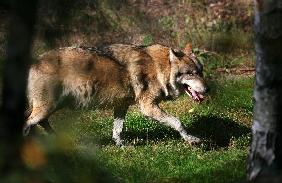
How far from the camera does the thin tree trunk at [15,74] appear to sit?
1990 millimetres

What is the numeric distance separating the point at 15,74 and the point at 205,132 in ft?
28.2

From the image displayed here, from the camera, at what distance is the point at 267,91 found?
18.1 ft

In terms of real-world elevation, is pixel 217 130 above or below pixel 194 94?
below

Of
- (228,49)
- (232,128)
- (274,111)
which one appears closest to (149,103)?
(232,128)

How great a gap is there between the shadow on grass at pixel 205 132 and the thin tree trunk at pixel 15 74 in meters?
7.60

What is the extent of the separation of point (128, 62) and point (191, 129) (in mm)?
1553

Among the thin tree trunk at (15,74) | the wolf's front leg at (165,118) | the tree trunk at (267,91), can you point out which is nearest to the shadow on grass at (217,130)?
the wolf's front leg at (165,118)

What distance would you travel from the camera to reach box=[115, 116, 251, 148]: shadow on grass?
9.93m

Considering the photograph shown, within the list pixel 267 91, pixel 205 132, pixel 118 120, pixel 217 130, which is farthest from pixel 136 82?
pixel 267 91

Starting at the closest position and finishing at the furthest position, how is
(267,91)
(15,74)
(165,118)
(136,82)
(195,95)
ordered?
(15,74) < (267,91) < (165,118) < (136,82) < (195,95)

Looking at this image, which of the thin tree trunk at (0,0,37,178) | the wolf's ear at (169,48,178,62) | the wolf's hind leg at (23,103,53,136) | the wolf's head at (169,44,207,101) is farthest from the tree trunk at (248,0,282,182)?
the wolf's ear at (169,48,178,62)

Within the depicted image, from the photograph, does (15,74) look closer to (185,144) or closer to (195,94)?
(185,144)

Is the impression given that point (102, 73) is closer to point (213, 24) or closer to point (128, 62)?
point (128, 62)

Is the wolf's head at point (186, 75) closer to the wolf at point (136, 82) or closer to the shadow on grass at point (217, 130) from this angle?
the wolf at point (136, 82)
